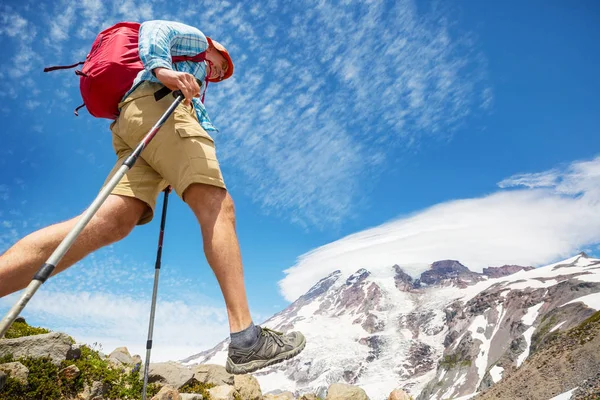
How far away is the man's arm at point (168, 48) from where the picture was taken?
345 centimetres

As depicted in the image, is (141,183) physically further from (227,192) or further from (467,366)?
(467,366)

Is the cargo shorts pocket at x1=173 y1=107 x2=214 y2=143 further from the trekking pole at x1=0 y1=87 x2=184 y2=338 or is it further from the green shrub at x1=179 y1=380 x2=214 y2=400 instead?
the green shrub at x1=179 y1=380 x2=214 y2=400

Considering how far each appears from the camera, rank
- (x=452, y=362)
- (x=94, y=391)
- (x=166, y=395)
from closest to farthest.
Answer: (x=166, y=395) < (x=94, y=391) < (x=452, y=362)

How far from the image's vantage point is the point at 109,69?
3.75 m

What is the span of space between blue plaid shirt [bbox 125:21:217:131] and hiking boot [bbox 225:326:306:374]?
2.28 m

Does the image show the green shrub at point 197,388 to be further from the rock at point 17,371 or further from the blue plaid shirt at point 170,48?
the blue plaid shirt at point 170,48

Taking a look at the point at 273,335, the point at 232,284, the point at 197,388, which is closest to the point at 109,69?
the point at 232,284

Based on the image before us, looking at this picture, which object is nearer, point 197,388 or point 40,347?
point 40,347

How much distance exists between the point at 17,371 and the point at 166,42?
6.25 meters

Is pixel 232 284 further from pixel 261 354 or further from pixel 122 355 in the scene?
pixel 122 355

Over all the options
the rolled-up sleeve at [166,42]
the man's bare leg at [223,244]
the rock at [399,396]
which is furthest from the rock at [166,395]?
the rolled-up sleeve at [166,42]

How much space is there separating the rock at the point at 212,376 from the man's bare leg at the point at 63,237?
23.7ft

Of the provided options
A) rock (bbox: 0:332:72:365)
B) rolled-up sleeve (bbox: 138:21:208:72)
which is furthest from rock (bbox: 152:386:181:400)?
rolled-up sleeve (bbox: 138:21:208:72)

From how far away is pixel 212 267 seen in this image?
10.9 feet
